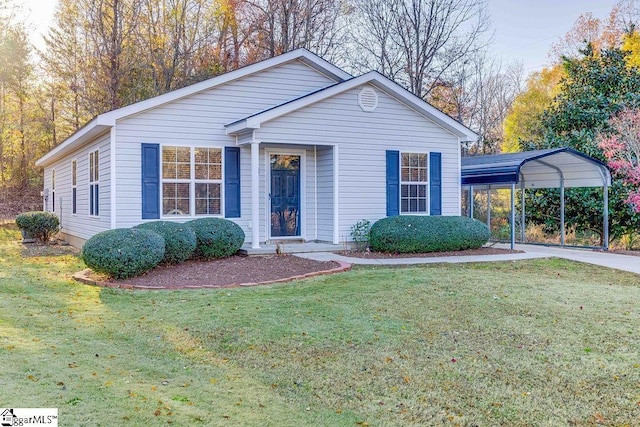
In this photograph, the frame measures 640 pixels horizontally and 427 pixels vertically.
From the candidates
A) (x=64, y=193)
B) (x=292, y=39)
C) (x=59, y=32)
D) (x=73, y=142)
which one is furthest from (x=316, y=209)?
(x=59, y=32)

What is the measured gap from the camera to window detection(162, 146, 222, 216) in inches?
452

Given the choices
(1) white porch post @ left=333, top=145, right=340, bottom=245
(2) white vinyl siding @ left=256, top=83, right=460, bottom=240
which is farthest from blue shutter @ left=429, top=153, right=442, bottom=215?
(1) white porch post @ left=333, top=145, right=340, bottom=245

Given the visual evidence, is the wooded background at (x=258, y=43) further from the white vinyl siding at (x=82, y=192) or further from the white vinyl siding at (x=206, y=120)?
the white vinyl siding at (x=206, y=120)

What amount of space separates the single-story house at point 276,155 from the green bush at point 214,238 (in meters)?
0.79

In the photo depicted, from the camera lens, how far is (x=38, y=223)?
1588cm

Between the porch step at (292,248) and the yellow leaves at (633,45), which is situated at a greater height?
the yellow leaves at (633,45)

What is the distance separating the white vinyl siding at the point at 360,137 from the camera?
12086mm

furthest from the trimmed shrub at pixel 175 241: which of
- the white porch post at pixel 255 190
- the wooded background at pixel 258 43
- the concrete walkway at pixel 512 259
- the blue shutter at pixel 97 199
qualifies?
the wooded background at pixel 258 43

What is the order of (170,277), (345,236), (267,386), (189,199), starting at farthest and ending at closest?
(345,236) < (189,199) < (170,277) < (267,386)

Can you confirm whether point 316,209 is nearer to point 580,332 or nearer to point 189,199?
point 189,199

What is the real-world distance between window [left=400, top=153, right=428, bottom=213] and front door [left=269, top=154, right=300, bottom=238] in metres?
2.59

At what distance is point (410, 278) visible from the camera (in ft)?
27.4

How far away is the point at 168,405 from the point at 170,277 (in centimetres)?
554

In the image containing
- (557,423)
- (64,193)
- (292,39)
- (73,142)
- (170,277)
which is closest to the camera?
(557,423)
